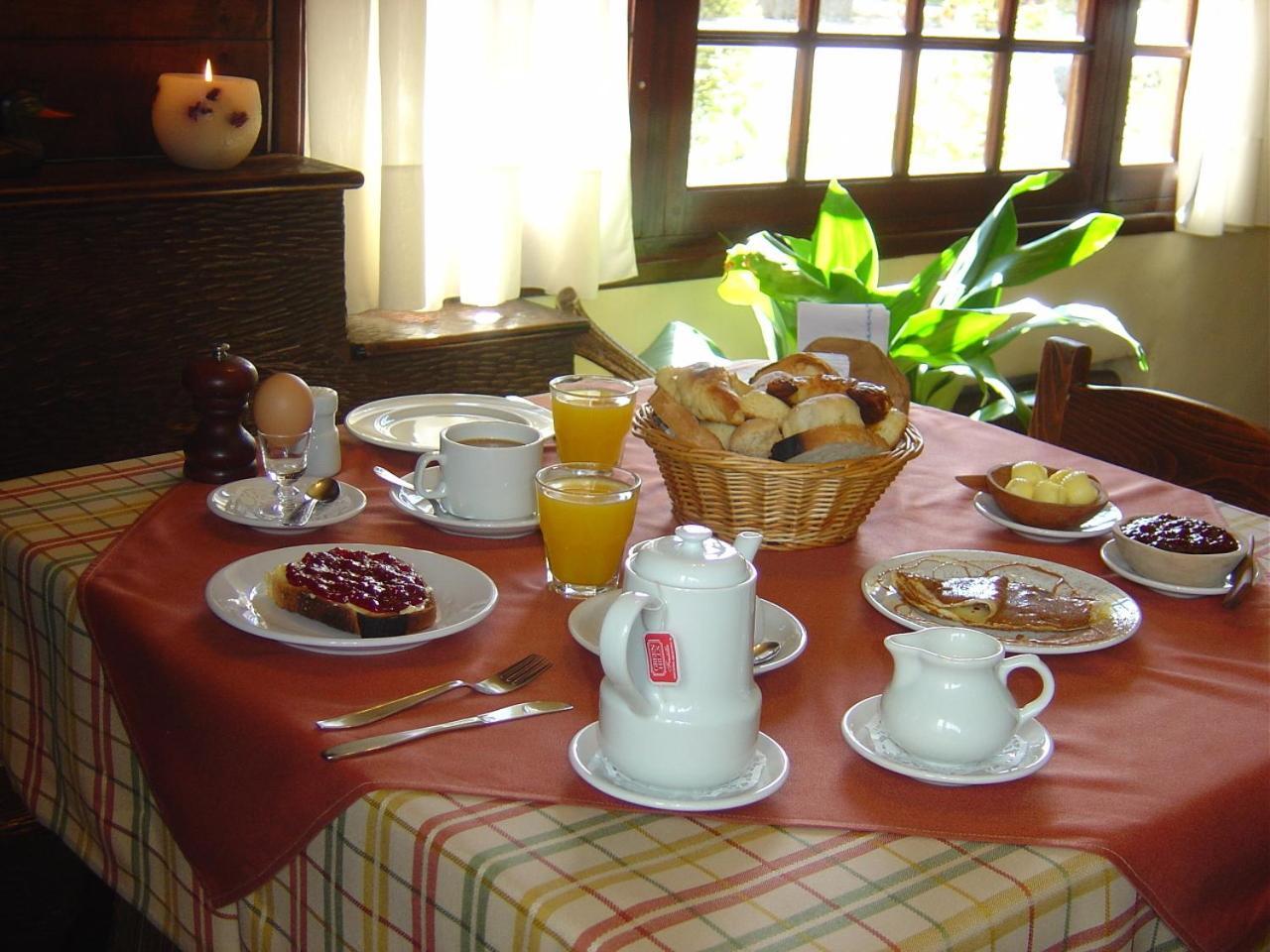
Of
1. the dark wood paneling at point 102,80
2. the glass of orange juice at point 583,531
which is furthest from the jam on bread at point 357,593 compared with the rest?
the dark wood paneling at point 102,80

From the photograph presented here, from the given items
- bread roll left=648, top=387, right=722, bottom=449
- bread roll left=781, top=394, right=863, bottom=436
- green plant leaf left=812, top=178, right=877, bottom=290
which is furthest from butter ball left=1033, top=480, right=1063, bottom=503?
green plant leaf left=812, top=178, right=877, bottom=290

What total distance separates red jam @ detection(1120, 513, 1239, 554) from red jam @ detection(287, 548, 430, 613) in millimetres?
640

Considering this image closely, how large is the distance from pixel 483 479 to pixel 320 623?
0.27 m

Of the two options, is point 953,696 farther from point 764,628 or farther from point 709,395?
point 709,395

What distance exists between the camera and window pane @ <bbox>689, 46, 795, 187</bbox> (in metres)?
2.99

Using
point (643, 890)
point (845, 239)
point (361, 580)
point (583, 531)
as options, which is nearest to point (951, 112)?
point (845, 239)

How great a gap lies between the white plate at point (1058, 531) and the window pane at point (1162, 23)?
280cm

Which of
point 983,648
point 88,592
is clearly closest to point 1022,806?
point 983,648

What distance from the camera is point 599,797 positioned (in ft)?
2.74

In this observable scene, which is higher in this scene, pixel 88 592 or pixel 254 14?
pixel 254 14

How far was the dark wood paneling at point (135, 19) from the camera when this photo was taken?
80.7 inches

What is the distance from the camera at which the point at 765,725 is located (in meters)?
0.95

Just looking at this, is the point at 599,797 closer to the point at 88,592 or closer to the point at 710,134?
the point at 88,592

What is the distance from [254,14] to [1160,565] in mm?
1705
